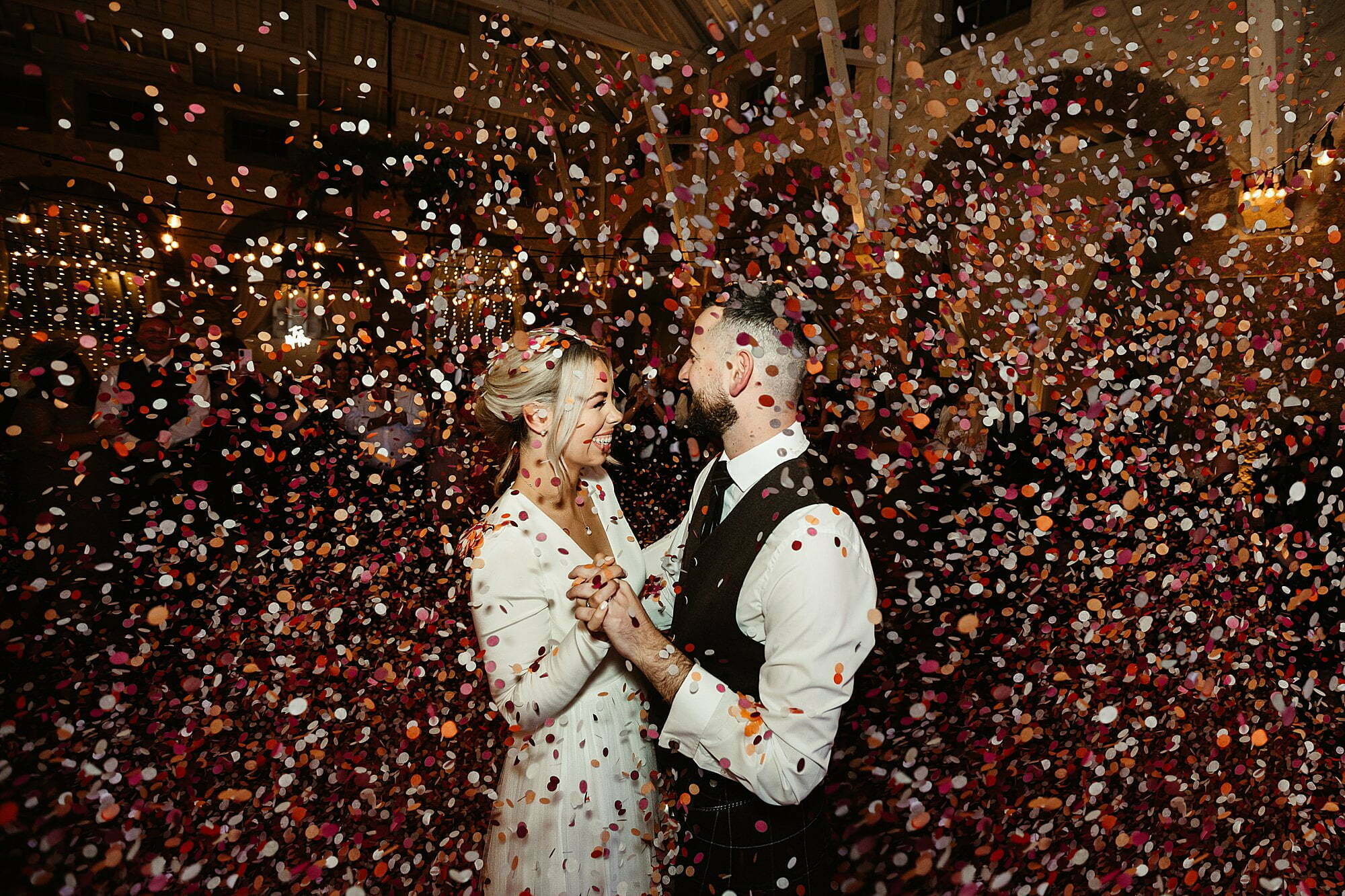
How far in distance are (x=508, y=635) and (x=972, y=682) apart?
2.99 meters

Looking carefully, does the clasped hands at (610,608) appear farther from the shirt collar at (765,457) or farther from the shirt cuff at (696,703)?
the shirt collar at (765,457)

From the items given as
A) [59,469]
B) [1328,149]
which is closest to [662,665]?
[59,469]

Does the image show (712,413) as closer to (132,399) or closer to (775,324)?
(775,324)

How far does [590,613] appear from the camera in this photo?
1.56 m

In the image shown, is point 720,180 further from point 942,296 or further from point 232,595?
point 232,595

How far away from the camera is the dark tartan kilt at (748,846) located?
1.74 meters

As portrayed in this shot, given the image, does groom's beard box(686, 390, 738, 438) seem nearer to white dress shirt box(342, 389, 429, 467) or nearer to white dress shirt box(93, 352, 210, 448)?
white dress shirt box(342, 389, 429, 467)

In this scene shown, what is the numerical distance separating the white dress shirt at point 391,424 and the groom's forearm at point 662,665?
45.2 inches

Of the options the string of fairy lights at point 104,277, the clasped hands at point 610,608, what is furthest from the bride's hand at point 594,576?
the string of fairy lights at point 104,277

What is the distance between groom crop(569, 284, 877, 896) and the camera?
5.06ft

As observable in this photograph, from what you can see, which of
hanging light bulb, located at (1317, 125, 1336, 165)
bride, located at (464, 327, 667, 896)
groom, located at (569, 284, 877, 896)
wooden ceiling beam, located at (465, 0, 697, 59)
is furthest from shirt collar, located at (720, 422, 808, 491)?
hanging light bulb, located at (1317, 125, 1336, 165)

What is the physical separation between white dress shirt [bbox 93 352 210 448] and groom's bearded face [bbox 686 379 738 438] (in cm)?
151

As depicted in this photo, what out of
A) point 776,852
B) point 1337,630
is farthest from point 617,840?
point 1337,630

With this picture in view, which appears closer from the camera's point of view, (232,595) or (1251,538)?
(1251,538)
